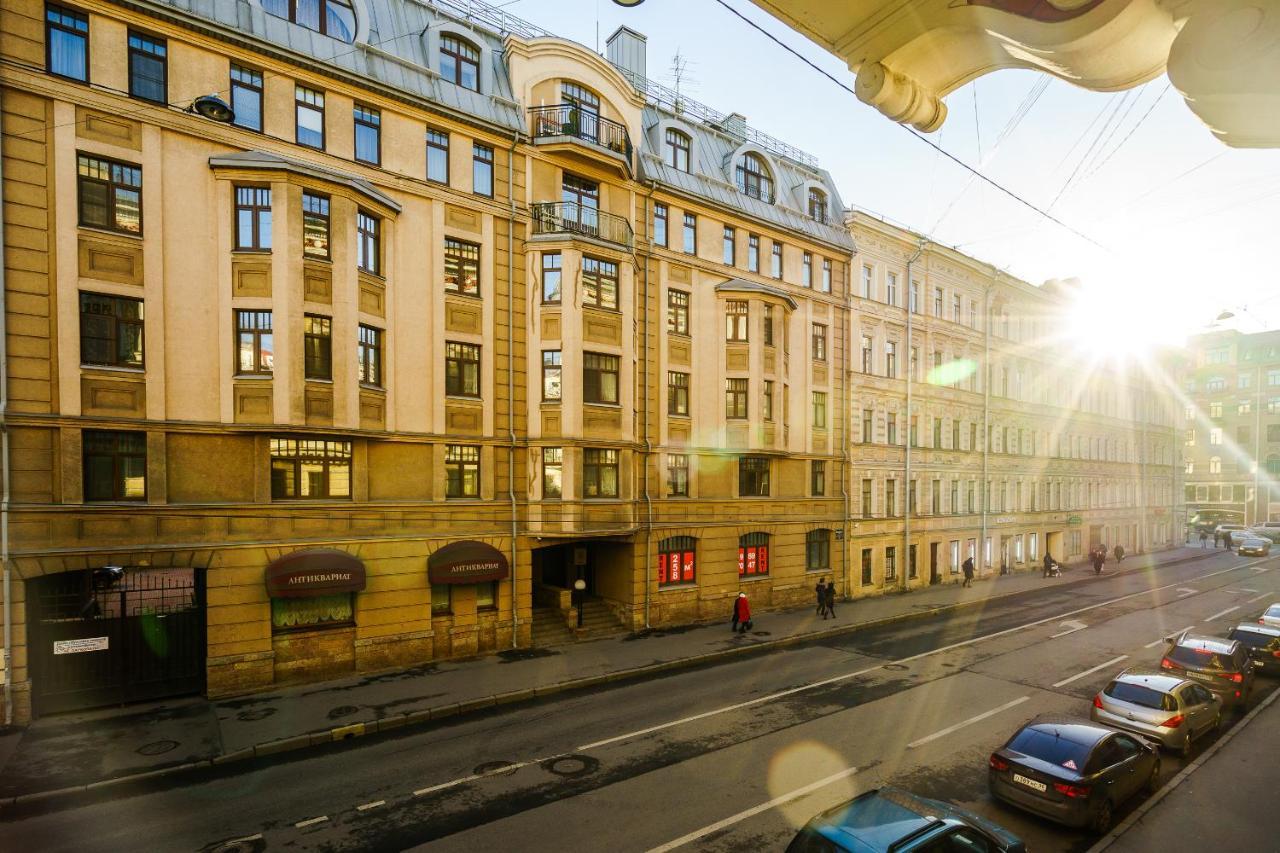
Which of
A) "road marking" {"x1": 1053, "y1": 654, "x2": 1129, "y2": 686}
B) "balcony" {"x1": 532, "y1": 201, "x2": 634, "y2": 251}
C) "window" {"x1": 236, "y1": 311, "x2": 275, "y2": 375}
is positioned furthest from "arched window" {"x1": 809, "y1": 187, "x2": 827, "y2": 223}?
"window" {"x1": 236, "y1": 311, "x2": 275, "y2": 375}

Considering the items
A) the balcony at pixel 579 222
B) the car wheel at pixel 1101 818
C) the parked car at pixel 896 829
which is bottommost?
the car wheel at pixel 1101 818

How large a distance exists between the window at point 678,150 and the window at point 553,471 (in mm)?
12461

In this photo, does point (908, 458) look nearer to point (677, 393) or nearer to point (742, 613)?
point (677, 393)

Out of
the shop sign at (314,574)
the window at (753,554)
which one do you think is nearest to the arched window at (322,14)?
the shop sign at (314,574)

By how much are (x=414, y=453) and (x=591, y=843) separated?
12795 mm

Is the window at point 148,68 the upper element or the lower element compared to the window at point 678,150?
lower

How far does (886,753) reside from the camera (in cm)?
1300

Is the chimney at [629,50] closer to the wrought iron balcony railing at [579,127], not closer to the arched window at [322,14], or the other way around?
the wrought iron balcony railing at [579,127]

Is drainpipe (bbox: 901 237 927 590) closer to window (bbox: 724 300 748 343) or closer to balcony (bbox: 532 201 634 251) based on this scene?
window (bbox: 724 300 748 343)

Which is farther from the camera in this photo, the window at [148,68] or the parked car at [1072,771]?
the window at [148,68]

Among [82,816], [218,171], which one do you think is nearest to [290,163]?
[218,171]

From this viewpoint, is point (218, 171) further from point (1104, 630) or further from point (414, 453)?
point (1104, 630)

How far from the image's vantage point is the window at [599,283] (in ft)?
72.5

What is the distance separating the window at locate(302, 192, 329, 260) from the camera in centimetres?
1723
